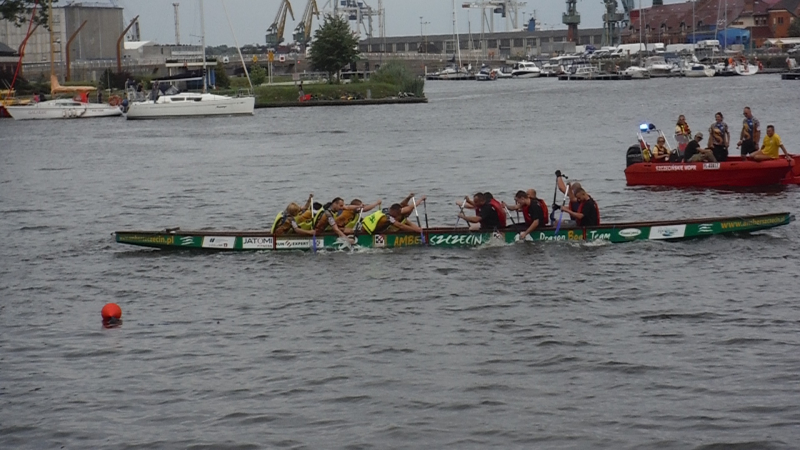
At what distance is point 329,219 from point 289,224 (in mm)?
1019

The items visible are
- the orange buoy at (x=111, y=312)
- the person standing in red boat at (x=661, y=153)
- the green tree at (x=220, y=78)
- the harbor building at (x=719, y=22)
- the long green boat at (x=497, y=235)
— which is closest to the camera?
the orange buoy at (x=111, y=312)

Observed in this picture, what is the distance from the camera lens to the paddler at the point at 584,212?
2419cm

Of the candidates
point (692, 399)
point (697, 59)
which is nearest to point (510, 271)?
point (692, 399)

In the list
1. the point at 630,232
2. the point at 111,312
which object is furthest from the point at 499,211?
the point at 111,312

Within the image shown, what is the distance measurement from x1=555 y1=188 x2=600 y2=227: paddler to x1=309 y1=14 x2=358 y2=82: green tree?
270 ft

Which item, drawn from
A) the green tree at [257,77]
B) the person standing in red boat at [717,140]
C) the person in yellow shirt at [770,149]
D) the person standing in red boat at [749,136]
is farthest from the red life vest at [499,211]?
the green tree at [257,77]

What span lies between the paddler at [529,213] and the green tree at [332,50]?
8225cm

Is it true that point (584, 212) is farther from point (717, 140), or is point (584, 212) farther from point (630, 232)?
point (717, 140)

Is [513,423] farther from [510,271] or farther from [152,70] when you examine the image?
[152,70]

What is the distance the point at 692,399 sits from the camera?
15156mm

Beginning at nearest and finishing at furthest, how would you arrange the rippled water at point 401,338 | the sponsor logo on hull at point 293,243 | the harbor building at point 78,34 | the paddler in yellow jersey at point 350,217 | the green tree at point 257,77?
the rippled water at point 401,338 → the paddler in yellow jersey at point 350,217 → the sponsor logo on hull at point 293,243 → the green tree at point 257,77 → the harbor building at point 78,34

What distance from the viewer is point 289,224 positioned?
25031mm

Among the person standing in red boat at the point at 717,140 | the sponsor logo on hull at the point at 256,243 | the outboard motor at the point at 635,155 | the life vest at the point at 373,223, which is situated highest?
the person standing in red boat at the point at 717,140

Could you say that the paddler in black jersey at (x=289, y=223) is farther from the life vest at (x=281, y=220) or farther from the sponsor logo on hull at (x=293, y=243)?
the sponsor logo on hull at (x=293, y=243)
